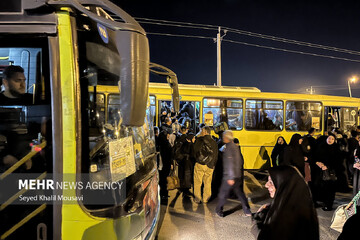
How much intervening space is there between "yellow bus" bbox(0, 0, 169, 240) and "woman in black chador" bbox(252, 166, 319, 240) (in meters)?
1.28

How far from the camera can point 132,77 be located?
64.5 inches

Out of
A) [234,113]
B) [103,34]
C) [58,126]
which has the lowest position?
[58,126]

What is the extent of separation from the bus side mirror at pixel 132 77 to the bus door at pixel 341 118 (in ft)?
35.9

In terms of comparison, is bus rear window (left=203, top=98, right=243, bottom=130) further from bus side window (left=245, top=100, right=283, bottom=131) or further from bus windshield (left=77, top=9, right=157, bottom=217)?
bus windshield (left=77, top=9, right=157, bottom=217)

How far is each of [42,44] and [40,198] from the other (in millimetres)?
1208

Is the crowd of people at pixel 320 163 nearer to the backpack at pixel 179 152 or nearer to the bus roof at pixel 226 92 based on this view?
the backpack at pixel 179 152

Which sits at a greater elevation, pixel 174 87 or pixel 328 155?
pixel 174 87

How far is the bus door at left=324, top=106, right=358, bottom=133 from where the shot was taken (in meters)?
10.5

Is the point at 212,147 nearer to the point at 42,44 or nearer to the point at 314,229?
the point at 314,229

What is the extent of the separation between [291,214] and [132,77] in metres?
1.76

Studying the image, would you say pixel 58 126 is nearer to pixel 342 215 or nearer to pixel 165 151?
pixel 342 215

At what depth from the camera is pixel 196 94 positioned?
9.75m

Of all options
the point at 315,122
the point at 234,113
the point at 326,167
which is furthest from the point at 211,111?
the point at 326,167

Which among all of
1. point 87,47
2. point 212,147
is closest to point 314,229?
point 87,47
